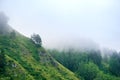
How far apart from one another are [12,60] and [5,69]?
44.1ft

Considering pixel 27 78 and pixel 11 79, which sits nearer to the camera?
pixel 11 79

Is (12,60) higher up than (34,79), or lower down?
higher up

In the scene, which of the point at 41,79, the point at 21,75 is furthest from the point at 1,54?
the point at 41,79

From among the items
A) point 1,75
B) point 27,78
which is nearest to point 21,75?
point 27,78

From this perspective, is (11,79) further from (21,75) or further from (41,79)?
(41,79)

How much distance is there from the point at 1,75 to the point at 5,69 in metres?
8.18

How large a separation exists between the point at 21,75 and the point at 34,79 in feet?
32.7

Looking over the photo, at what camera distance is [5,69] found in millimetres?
185000

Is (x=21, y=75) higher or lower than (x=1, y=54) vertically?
lower

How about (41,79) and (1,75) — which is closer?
(1,75)

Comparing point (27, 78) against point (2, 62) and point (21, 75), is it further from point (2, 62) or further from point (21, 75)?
point (2, 62)

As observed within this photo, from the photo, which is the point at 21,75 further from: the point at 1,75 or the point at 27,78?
the point at 1,75

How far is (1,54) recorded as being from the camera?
187625 mm

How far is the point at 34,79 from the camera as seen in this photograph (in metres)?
195
